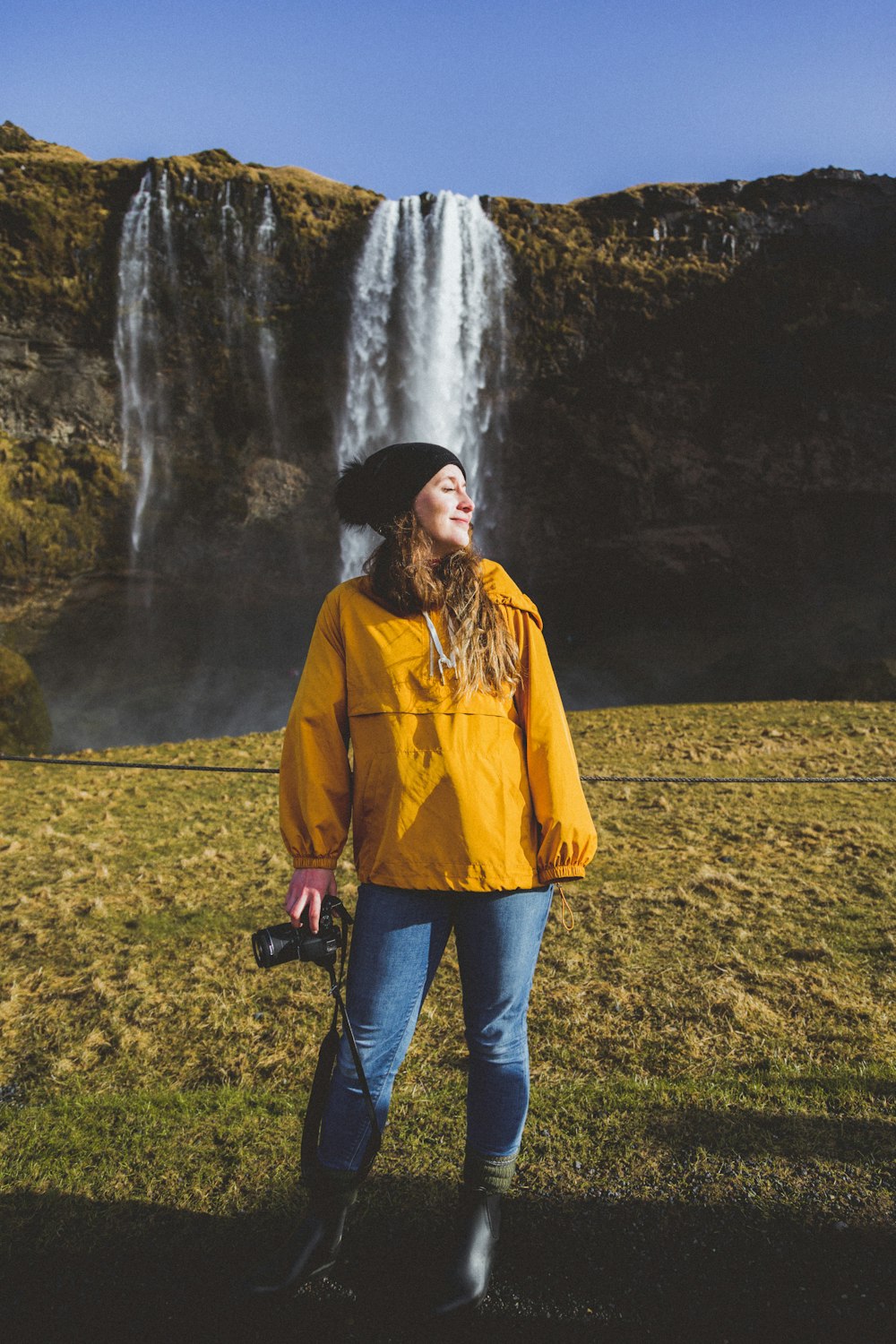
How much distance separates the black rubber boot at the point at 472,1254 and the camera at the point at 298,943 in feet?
2.27

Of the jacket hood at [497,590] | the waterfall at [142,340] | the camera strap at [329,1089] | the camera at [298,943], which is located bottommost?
the camera strap at [329,1089]

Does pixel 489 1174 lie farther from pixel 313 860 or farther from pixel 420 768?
pixel 420 768

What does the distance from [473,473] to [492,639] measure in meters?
18.2

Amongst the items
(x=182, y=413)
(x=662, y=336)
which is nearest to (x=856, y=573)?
(x=662, y=336)

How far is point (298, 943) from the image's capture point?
202 centimetres

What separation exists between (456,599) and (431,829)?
0.59m

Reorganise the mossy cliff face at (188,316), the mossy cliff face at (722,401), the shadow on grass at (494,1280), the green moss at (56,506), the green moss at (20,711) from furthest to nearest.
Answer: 1. the mossy cliff face at (722,401)
2. the green moss at (56,506)
3. the mossy cliff face at (188,316)
4. the green moss at (20,711)
5. the shadow on grass at (494,1280)

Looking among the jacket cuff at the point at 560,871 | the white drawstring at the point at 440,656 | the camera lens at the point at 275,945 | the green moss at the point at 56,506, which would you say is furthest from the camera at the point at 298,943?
the green moss at the point at 56,506

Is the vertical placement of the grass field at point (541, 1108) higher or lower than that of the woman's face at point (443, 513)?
lower

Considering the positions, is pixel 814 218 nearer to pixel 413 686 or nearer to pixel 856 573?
pixel 856 573

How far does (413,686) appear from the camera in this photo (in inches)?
80.0

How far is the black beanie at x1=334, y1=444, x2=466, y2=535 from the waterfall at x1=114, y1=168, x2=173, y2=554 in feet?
61.3

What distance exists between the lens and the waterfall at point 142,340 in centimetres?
1755

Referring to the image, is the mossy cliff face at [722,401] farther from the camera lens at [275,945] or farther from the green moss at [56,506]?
the camera lens at [275,945]
